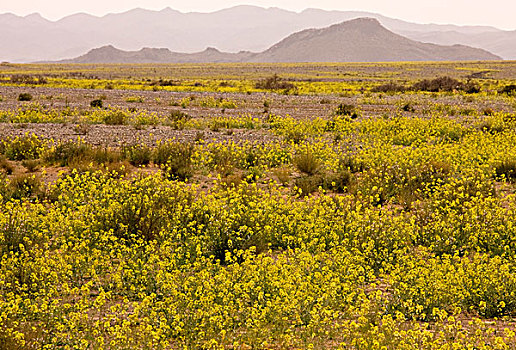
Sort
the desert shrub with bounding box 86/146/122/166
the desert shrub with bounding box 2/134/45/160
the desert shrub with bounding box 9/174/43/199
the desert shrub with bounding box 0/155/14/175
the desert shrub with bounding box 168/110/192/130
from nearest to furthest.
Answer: the desert shrub with bounding box 9/174/43/199
the desert shrub with bounding box 0/155/14/175
the desert shrub with bounding box 86/146/122/166
the desert shrub with bounding box 2/134/45/160
the desert shrub with bounding box 168/110/192/130

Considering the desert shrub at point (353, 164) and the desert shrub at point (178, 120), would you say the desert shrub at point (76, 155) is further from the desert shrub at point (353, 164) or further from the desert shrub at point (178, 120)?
the desert shrub at point (353, 164)

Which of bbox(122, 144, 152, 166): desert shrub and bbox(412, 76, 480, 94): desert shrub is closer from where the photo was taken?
bbox(122, 144, 152, 166): desert shrub

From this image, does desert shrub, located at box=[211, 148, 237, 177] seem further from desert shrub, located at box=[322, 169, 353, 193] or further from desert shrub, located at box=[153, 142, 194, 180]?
desert shrub, located at box=[322, 169, 353, 193]

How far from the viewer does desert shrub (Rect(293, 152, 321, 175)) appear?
13.0 metres

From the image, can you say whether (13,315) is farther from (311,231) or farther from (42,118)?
(42,118)

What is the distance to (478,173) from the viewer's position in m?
11.7

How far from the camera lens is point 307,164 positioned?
42.5 ft

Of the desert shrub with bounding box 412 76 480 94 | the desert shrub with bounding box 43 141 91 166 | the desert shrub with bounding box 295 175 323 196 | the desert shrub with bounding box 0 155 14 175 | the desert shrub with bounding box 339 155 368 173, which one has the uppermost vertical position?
the desert shrub with bounding box 412 76 480 94

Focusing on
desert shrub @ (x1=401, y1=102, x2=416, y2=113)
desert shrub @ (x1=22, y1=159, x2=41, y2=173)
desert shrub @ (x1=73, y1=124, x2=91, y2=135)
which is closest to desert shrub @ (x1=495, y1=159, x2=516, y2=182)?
desert shrub @ (x1=22, y1=159, x2=41, y2=173)

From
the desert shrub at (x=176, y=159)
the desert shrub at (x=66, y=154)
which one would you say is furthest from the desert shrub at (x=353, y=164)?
the desert shrub at (x=66, y=154)

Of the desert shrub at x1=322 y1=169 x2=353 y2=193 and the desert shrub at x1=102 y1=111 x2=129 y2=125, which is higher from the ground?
the desert shrub at x1=102 y1=111 x2=129 y2=125

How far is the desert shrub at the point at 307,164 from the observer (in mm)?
12969

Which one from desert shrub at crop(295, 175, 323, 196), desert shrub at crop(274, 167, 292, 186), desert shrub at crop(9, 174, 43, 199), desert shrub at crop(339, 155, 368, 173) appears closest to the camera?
desert shrub at crop(9, 174, 43, 199)

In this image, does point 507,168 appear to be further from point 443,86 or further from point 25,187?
point 443,86
